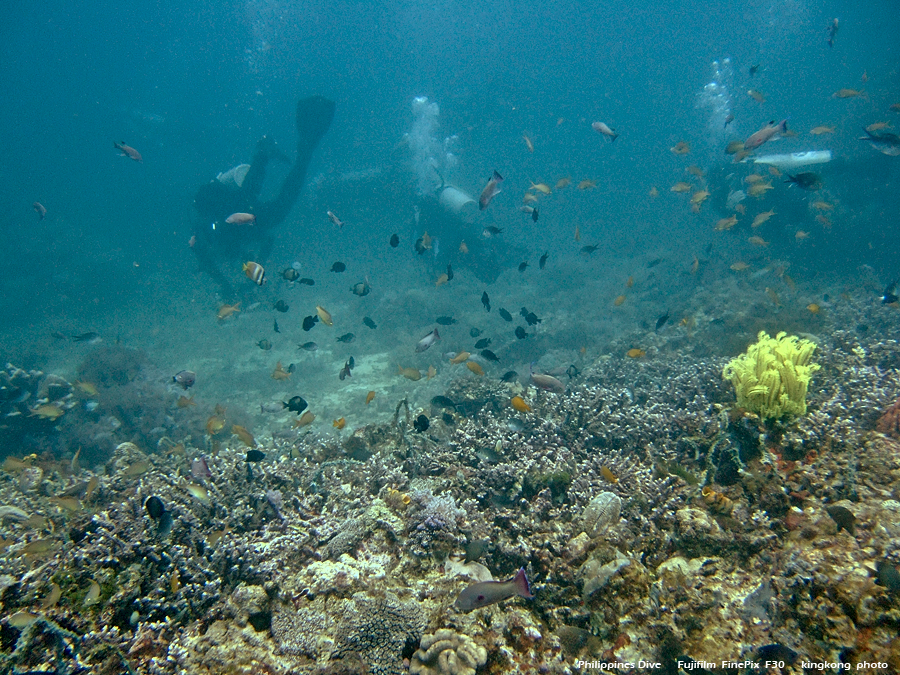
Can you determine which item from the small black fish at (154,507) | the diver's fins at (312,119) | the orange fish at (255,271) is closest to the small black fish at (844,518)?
the small black fish at (154,507)

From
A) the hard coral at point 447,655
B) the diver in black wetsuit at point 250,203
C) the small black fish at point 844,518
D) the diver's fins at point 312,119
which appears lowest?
the hard coral at point 447,655

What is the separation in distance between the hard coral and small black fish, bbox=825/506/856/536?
8.27 ft

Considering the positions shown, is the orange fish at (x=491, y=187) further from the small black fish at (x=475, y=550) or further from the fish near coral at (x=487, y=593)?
the fish near coral at (x=487, y=593)

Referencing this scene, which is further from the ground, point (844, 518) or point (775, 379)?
point (775, 379)

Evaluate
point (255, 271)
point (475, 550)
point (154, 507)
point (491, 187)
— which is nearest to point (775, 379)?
point (475, 550)

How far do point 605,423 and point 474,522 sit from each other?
8.85 feet

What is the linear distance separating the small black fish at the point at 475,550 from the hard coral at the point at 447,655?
743 millimetres

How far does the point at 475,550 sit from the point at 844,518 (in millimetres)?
2589

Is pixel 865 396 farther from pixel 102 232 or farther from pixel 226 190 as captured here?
pixel 102 232

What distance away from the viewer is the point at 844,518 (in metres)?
2.52

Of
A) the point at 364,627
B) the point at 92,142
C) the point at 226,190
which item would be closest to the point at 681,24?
the point at 226,190

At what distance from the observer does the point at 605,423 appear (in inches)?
213

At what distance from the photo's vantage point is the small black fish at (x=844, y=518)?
8.25 ft

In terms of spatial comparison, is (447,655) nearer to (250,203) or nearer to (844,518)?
(844,518)
